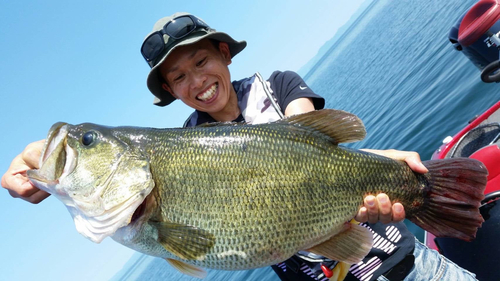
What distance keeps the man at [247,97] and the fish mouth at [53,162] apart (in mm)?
381

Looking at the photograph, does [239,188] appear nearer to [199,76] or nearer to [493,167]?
[199,76]

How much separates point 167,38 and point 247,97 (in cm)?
109

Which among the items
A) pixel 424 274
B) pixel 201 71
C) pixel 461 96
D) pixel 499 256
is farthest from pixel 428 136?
pixel 201 71

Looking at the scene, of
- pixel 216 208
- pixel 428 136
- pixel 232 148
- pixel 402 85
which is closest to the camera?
pixel 216 208

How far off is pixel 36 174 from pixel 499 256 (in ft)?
15.9

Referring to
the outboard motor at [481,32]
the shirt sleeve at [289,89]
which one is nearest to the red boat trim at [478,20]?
the outboard motor at [481,32]

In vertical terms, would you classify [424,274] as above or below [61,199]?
below

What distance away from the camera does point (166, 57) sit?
3600mm

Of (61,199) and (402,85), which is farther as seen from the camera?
(402,85)

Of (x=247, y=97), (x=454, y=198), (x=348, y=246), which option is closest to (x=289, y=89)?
(x=247, y=97)

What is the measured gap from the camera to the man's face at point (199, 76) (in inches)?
149

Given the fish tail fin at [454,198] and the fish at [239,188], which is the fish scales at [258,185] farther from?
the fish tail fin at [454,198]

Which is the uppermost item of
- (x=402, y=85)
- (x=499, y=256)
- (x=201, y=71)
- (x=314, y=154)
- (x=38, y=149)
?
(x=201, y=71)

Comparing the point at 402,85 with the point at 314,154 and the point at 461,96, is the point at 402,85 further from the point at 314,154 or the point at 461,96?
the point at 314,154
